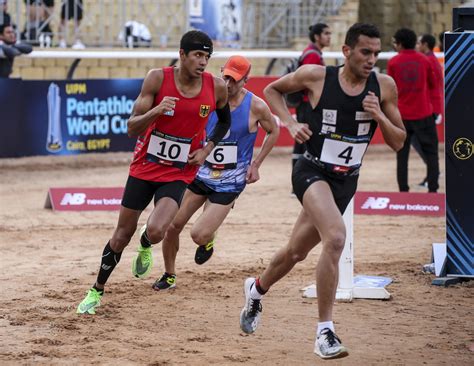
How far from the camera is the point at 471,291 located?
31.7 feet

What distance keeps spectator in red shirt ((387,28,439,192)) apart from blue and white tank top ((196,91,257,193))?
5.42 m

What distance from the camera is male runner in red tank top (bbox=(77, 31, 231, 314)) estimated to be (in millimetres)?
8273

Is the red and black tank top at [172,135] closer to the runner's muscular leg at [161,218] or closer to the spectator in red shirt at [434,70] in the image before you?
the runner's muscular leg at [161,218]

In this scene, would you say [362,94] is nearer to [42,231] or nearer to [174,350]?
[174,350]

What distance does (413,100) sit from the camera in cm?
1464

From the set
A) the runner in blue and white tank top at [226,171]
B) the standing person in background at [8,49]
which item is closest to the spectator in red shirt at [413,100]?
the runner in blue and white tank top at [226,171]

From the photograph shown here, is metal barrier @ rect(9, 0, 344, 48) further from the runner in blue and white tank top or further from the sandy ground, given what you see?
the runner in blue and white tank top

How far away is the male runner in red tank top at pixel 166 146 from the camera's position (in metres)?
Answer: 8.27

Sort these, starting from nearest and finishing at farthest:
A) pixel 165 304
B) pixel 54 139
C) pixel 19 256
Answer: pixel 165 304 < pixel 19 256 < pixel 54 139

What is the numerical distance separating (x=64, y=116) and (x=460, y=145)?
31.5 ft

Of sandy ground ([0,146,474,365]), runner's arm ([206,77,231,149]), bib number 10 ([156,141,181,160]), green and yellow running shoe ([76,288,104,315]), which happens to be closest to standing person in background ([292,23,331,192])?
sandy ground ([0,146,474,365])

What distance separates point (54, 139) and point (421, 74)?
6.49 meters

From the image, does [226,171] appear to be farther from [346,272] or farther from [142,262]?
[346,272]

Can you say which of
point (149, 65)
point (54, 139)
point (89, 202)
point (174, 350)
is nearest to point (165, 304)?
point (174, 350)
